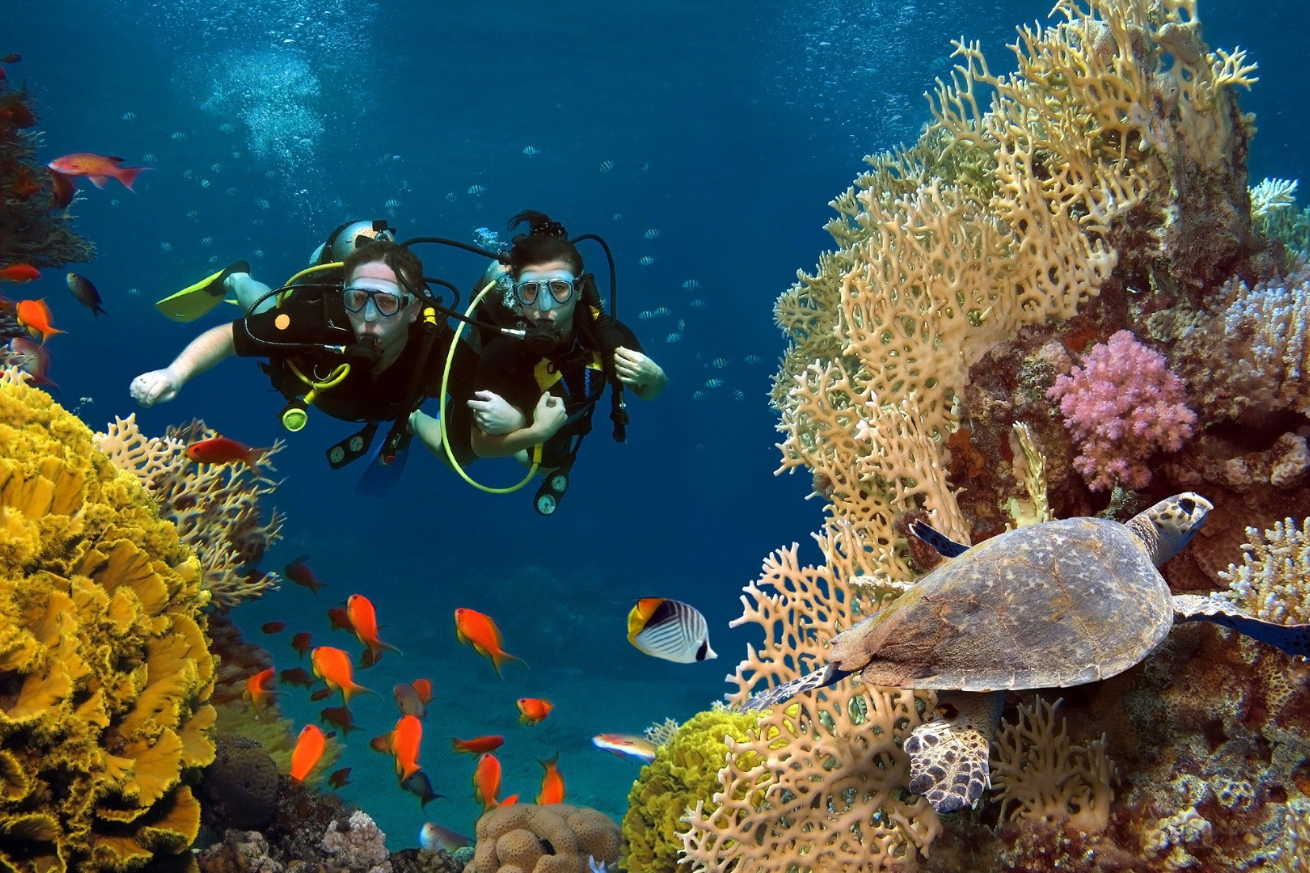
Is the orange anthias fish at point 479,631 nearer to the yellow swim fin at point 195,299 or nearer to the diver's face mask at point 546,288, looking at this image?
the diver's face mask at point 546,288

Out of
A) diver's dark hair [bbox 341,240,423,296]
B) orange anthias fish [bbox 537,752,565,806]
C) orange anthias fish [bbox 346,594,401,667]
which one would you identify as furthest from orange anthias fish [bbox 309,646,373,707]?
diver's dark hair [bbox 341,240,423,296]

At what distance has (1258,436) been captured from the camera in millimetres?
3031

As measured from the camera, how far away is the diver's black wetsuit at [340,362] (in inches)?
169

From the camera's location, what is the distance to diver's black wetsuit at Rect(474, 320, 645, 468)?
4527mm

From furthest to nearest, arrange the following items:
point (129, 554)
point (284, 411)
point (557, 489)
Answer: point (557, 489) < point (284, 411) < point (129, 554)

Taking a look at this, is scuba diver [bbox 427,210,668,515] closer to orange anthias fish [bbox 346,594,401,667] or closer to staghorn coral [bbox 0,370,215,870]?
orange anthias fish [bbox 346,594,401,667]

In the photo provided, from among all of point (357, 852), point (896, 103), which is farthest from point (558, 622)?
point (896, 103)

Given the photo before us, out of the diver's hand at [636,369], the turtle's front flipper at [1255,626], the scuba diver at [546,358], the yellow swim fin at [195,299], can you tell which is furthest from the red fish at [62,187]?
the turtle's front flipper at [1255,626]

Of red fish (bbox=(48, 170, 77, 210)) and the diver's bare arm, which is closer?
the diver's bare arm

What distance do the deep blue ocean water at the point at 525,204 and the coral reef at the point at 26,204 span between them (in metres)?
2.30

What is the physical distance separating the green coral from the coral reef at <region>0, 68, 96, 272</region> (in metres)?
8.54

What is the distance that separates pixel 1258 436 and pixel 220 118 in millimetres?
45053

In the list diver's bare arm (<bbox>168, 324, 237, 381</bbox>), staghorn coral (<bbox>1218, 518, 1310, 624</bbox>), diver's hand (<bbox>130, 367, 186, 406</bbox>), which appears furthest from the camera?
diver's bare arm (<bbox>168, 324, 237, 381</bbox>)

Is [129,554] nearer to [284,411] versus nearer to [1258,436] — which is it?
[284,411]
